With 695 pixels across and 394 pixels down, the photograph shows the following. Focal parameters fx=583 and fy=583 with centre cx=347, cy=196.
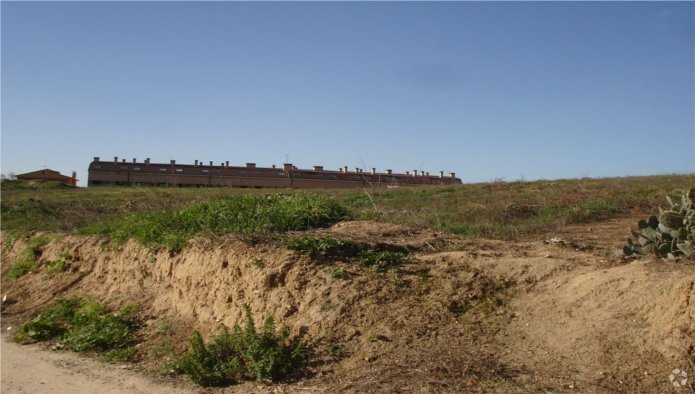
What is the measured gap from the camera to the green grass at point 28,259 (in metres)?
12.4

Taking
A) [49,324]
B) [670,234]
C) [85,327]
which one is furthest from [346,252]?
[49,324]

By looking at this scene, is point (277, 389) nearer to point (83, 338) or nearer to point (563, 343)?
point (563, 343)

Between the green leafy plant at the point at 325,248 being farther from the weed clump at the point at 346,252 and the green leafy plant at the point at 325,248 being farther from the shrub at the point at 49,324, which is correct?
the shrub at the point at 49,324

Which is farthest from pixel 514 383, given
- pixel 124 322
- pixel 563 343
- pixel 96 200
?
pixel 96 200

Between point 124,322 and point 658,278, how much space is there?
693cm

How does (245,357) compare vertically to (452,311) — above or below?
below

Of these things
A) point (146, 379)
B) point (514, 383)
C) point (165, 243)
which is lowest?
point (146, 379)

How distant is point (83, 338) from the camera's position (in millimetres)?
8070

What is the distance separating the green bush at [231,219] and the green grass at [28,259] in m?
2.32

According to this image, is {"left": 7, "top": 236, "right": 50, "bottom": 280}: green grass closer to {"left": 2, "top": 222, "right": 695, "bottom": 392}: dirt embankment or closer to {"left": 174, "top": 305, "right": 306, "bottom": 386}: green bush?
{"left": 2, "top": 222, "right": 695, "bottom": 392}: dirt embankment

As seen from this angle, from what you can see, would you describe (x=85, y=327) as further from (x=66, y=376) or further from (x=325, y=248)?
(x=325, y=248)

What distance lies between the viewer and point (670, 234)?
6461 mm

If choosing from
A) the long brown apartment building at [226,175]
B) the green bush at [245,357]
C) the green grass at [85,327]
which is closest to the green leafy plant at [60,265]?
the green grass at [85,327]

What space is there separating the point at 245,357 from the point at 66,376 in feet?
7.27
